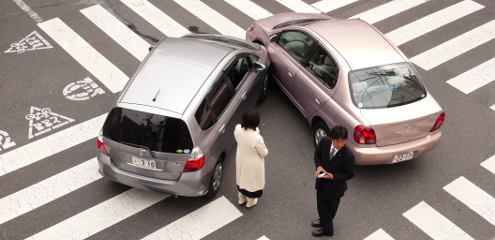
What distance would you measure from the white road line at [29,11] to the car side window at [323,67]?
6.86 m

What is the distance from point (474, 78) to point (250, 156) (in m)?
6.08

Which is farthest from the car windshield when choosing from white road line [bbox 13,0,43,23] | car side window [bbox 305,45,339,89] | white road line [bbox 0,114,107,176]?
white road line [bbox 13,0,43,23]

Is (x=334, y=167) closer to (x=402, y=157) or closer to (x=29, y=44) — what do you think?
(x=402, y=157)

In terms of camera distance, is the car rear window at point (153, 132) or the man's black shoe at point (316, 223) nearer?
the car rear window at point (153, 132)

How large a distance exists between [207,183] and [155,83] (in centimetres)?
156

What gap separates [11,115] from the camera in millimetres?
9453

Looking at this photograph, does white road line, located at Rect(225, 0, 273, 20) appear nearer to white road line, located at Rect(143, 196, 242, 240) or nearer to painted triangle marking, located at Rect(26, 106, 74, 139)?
painted triangle marking, located at Rect(26, 106, 74, 139)

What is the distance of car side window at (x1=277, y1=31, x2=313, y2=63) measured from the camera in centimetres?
913

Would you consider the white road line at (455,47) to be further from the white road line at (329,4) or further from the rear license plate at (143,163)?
the rear license plate at (143,163)

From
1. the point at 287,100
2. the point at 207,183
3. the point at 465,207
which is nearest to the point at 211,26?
the point at 287,100

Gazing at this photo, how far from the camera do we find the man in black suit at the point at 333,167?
6195 mm

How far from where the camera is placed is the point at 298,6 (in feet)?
43.8

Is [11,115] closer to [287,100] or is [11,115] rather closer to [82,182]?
[82,182]

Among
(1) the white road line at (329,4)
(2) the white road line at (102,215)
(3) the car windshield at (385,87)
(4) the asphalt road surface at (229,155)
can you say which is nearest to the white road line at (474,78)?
(4) the asphalt road surface at (229,155)
